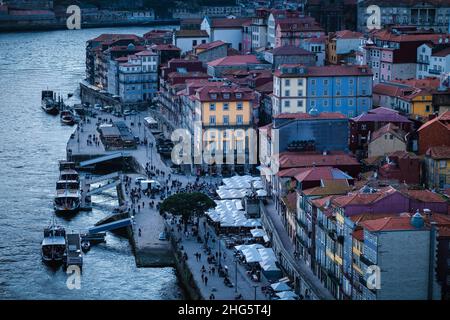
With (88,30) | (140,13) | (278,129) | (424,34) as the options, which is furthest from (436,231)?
(140,13)

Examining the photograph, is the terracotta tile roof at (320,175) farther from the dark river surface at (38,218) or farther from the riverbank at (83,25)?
the riverbank at (83,25)

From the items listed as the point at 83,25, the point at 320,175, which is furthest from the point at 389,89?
the point at 83,25

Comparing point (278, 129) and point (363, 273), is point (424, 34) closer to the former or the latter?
point (278, 129)

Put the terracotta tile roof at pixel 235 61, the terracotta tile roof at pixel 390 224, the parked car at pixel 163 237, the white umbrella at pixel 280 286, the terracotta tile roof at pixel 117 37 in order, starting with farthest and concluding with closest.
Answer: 1. the terracotta tile roof at pixel 117 37
2. the terracotta tile roof at pixel 235 61
3. the parked car at pixel 163 237
4. the white umbrella at pixel 280 286
5. the terracotta tile roof at pixel 390 224

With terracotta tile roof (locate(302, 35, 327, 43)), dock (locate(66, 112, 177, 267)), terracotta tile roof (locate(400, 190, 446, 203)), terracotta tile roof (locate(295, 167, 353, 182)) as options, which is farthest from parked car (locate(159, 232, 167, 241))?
terracotta tile roof (locate(302, 35, 327, 43))

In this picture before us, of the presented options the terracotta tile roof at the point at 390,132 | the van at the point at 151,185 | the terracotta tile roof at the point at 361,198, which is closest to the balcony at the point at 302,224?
the terracotta tile roof at the point at 361,198

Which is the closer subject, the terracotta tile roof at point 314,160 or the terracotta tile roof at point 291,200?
the terracotta tile roof at point 291,200

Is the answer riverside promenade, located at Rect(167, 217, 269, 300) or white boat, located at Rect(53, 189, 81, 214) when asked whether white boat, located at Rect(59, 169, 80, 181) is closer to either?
white boat, located at Rect(53, 189, 81, 214)

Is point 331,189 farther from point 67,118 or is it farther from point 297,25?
point 297,25
